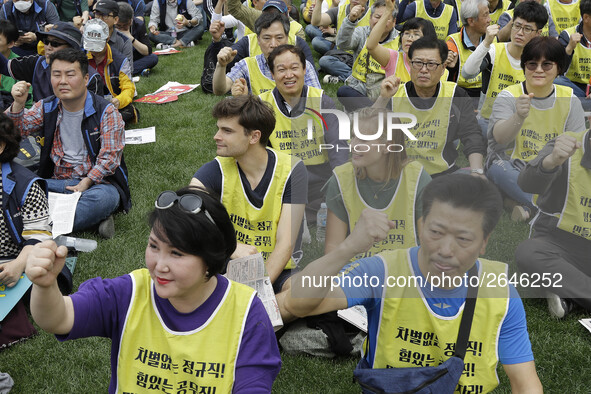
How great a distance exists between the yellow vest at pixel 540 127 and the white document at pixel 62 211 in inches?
142

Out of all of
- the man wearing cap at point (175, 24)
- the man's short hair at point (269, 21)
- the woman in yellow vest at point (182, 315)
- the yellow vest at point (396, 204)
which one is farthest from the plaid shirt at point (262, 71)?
the man wearing cap at point (175, 24)

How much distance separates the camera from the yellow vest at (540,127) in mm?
4551

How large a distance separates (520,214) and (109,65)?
15.7ft

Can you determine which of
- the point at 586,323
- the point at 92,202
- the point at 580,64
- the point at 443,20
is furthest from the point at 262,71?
the point at 443,20

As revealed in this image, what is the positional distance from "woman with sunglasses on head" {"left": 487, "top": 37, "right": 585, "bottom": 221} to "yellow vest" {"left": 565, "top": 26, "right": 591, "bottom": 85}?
8.14ft

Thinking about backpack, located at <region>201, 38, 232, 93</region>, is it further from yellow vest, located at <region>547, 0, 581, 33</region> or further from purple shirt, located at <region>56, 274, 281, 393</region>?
purple shirt, located at <region>56, 274, 281, 393</region>

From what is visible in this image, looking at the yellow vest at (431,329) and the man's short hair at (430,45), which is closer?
the yellow vest at (431,329)

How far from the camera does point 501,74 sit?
6270mm

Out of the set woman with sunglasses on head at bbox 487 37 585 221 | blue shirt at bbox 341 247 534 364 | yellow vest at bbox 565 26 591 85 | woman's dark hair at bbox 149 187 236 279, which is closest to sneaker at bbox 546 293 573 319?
woman with sunglasses on head at bbox 487 37 585 221

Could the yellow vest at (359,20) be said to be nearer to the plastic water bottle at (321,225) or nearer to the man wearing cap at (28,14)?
the plastic water bottle at (321,225)

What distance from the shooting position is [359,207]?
301 cm

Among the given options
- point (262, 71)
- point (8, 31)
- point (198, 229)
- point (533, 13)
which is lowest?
point (8, 31)

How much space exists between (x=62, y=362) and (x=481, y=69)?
5002mm

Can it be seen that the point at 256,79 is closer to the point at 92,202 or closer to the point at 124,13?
the point at 92,202
